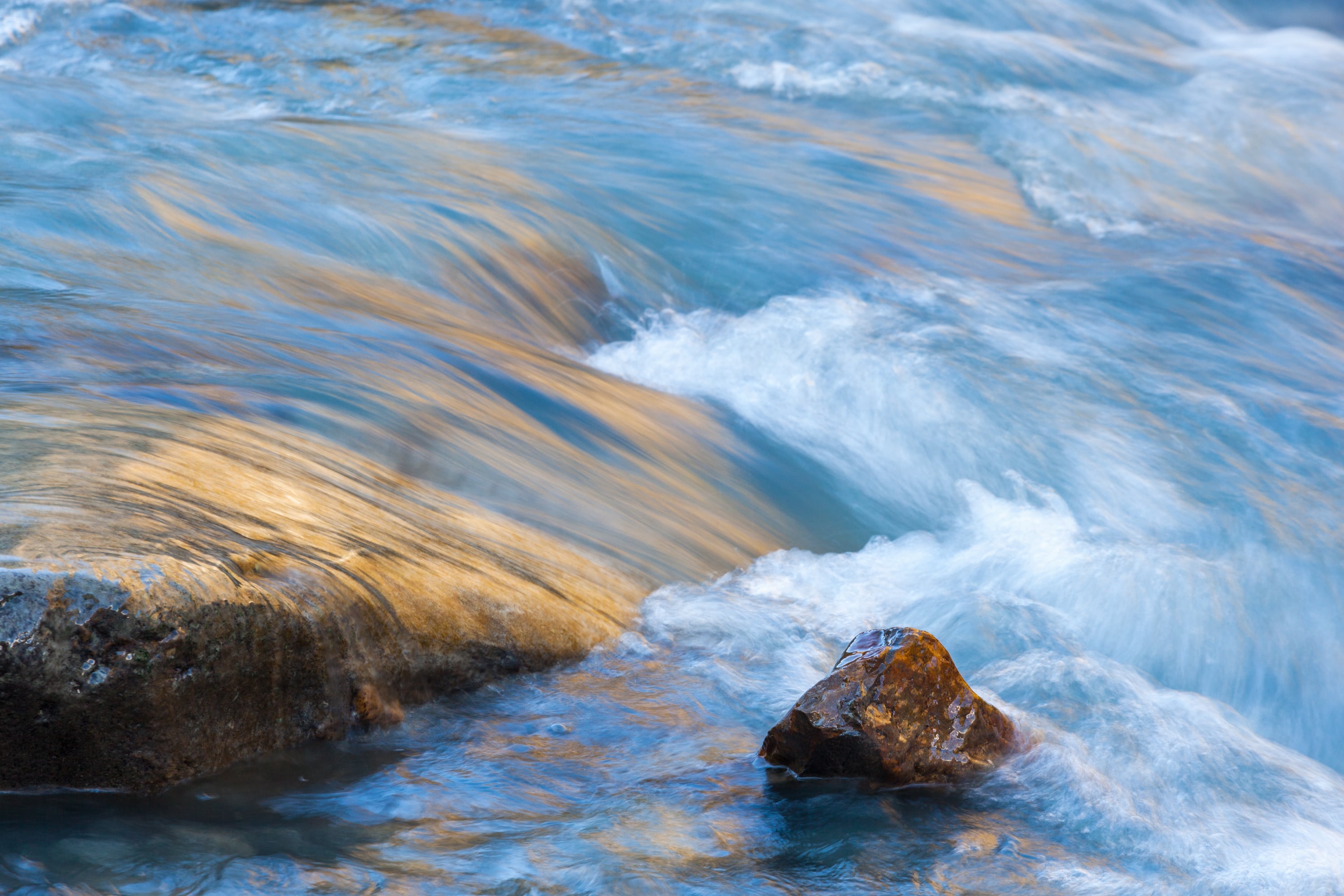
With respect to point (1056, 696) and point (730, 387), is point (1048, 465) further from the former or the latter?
point (1056, 696)

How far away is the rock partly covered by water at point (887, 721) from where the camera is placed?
295 cm

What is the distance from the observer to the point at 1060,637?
4203 millimetres

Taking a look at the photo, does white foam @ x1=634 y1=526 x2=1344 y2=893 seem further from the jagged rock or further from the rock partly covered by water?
the jagged rock

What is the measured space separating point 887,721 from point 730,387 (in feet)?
10.9

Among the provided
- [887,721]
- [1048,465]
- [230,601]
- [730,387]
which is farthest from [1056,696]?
[730,387]

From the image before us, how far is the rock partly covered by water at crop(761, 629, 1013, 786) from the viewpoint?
2.95 m

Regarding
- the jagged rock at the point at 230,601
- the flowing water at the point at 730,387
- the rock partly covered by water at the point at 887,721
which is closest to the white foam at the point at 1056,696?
the flowing water at the point at 730,387

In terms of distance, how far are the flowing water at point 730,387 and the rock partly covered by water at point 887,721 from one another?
0.10 metres

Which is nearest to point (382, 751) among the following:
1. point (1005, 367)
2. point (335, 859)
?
point (335, 859)

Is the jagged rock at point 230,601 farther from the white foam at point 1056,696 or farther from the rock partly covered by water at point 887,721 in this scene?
the rock partly covered by water at point 887,721

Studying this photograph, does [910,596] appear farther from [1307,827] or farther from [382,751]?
[382,751]

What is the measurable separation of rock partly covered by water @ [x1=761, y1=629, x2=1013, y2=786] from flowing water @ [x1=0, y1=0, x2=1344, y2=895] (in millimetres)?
96

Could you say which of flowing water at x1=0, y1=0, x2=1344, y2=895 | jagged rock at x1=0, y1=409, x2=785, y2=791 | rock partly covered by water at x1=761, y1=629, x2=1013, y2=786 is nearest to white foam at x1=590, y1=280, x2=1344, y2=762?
flowing water at x1=0, y1=0, x2=1344, y2=895

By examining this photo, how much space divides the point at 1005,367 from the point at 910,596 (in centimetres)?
233
